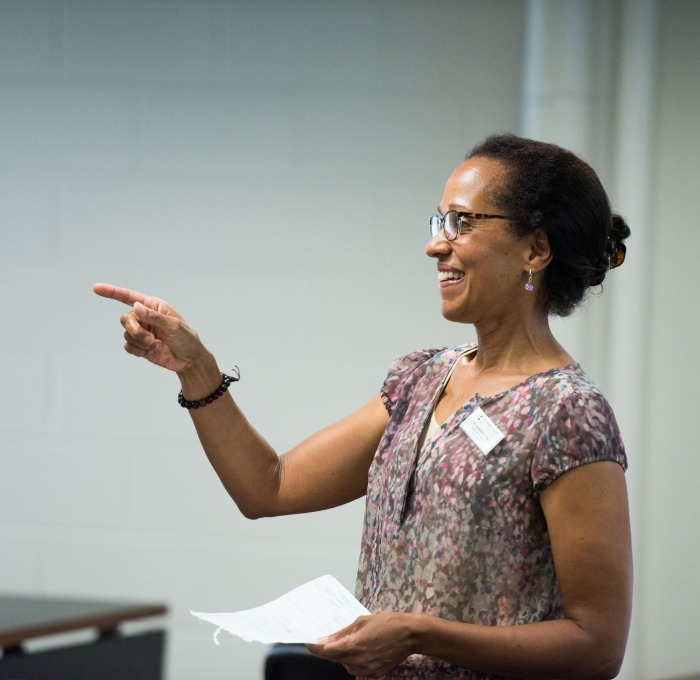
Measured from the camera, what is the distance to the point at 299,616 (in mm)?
1477

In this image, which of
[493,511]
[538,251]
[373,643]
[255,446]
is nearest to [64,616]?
[373,643]

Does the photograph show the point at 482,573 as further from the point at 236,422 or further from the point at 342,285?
the point at 342,285

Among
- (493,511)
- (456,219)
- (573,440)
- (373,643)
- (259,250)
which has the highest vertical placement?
(259,250)

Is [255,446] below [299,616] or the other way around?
the other way around

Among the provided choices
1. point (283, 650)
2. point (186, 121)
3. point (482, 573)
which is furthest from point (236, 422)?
point (186, 121)

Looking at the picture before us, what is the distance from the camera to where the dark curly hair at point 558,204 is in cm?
161

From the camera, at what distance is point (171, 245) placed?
10.0 ft

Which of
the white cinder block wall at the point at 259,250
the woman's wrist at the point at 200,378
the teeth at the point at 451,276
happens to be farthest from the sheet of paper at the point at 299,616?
the white cinder block wall at the point at 259,250

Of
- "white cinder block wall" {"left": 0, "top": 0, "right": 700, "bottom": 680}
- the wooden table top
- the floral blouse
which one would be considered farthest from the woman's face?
"white cinder block wall" {"left": 0, "top": 0, "right": 700, "bottom": 680}

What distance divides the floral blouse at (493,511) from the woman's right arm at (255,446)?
238 mm

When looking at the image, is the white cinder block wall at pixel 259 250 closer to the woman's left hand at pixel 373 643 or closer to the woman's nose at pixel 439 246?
the woman's nose at pixel 439 246

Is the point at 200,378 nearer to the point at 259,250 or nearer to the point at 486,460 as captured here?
the point at 486,460

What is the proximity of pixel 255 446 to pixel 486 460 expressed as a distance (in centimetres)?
48

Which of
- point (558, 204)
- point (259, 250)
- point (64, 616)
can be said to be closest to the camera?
point (64, 616)
